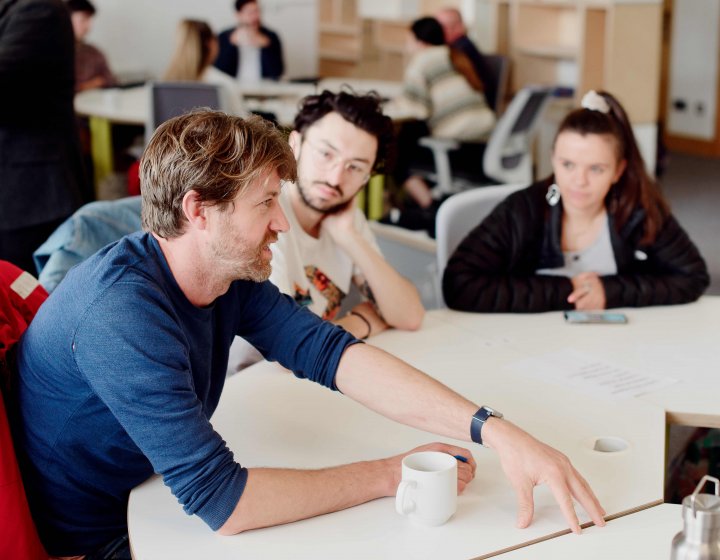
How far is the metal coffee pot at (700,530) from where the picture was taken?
1.01 m

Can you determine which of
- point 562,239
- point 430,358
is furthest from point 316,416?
point 562,239

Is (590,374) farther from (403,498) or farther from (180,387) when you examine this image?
(180,387)

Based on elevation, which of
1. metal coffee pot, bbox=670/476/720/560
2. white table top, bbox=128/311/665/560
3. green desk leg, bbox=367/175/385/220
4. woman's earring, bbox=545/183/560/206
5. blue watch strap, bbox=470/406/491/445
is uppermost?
woman's earring, bbox=545/183/560/206

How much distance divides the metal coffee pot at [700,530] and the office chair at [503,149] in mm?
4298

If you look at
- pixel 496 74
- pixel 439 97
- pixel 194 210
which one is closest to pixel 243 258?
pixel 194 210

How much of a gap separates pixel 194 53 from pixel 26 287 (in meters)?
3.81

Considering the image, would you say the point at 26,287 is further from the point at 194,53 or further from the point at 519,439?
the point at 194,53

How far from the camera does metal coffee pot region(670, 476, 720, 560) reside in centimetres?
101

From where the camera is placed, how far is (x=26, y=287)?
1711mm

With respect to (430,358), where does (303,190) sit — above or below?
above

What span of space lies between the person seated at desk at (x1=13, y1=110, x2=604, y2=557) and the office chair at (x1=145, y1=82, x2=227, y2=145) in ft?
10.3

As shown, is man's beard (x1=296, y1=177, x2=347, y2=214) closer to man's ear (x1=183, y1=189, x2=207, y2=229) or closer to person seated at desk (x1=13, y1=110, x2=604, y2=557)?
person seated at desk (x1=13, y1=110, x2=604, y2=557)

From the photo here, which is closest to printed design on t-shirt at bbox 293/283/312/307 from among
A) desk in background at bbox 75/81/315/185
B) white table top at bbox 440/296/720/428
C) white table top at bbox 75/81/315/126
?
white table top at bbox 440/296/720/428

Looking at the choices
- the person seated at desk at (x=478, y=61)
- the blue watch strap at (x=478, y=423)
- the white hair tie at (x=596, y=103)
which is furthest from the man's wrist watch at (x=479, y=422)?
the person seated at desk at (x=478, y=61)
